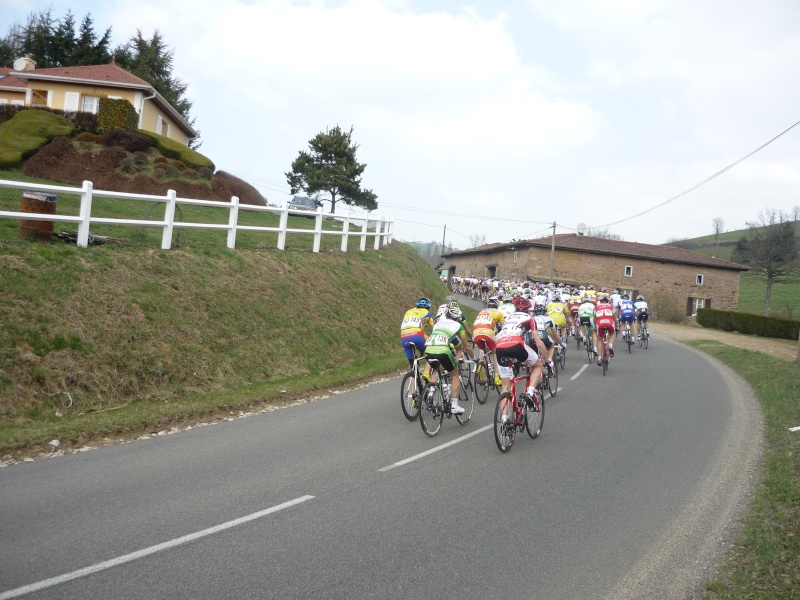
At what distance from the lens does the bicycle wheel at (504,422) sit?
Result: 8.49 m

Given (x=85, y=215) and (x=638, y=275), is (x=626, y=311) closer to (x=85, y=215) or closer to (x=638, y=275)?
(x=85, y=215)

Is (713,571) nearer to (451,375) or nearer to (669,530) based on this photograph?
→ (669,530)

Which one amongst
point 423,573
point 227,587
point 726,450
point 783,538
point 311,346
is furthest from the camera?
point 311,346

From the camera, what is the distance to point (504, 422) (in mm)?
8562

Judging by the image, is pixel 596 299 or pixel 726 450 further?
pixel 596 299

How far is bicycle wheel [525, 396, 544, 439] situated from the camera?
9410 millimetres

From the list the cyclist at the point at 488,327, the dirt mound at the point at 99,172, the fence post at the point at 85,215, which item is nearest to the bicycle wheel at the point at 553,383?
the cyclist at the point at 488,327

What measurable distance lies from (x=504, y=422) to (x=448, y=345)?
5.58 ft

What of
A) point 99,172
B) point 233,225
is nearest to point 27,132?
point 99,172

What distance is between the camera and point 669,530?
6047 mm

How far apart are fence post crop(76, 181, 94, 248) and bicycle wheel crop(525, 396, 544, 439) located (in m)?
8.60

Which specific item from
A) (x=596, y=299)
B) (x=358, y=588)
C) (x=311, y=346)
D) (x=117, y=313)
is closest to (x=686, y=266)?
(x=596, y=299)

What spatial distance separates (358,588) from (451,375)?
19.1 ft

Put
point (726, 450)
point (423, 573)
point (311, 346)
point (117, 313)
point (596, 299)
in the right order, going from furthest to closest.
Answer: point (596, 299), point (311, 346), point (117, 313), point (726, 450), point (423, 573)
